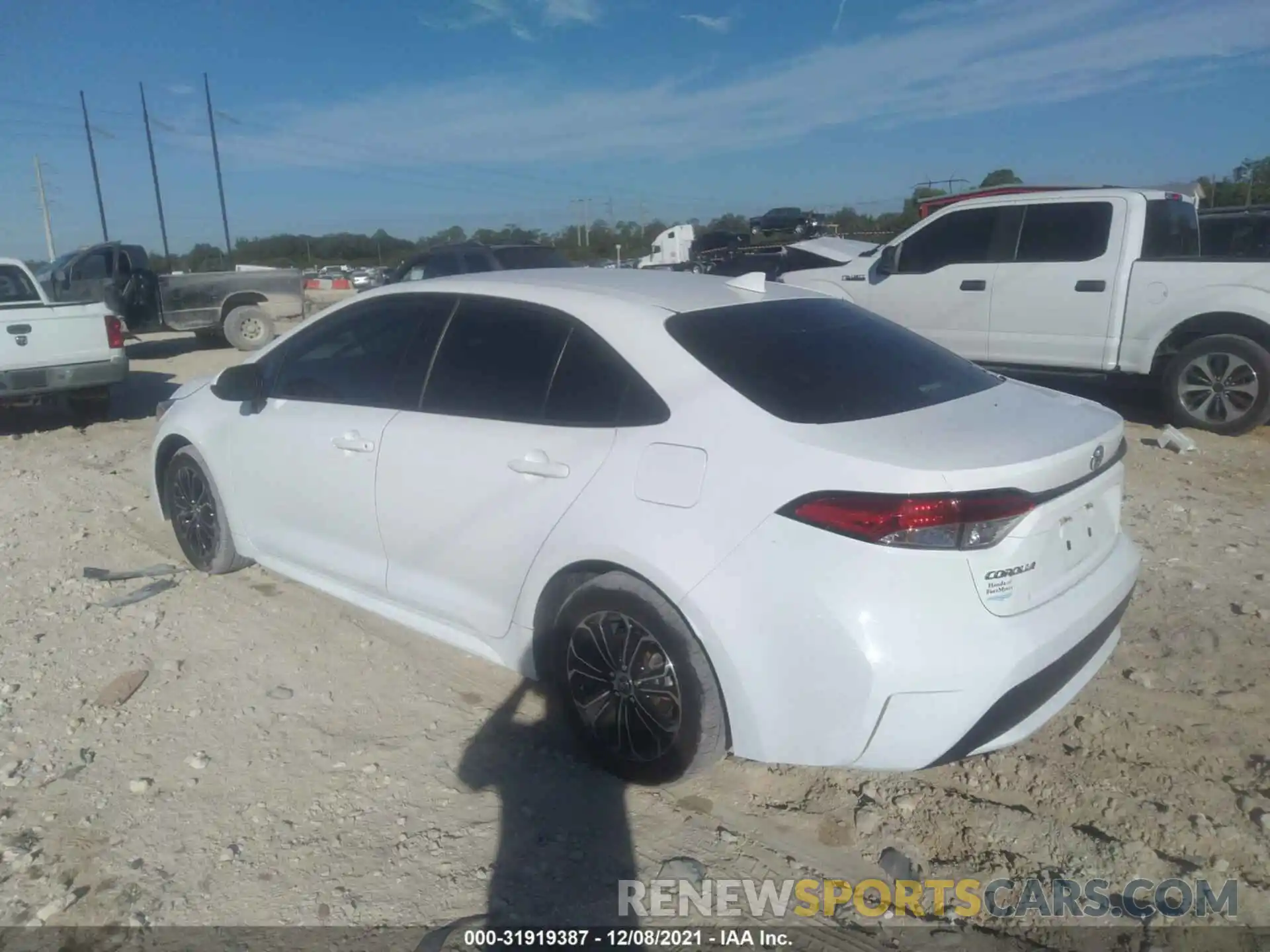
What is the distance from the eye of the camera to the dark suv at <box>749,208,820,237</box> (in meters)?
27.3

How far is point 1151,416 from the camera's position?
883 centimetres

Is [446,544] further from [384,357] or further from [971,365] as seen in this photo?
[971,365]

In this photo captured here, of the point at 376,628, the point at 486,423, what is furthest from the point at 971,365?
the point at 376,628

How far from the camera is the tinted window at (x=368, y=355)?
154 inches

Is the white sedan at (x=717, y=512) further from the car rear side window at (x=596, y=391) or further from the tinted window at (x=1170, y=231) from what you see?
the tinted window at (x=1170, y=231)

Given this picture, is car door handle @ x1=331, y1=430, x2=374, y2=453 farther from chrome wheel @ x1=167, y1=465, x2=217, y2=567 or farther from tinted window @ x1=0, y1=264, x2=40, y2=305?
tinted window @ x1=0, y1=264, x2=40, y2=305

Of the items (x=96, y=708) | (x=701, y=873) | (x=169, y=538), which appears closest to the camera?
(x=701, y=873)

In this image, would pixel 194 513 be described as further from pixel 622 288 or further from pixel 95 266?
pixel 95 266

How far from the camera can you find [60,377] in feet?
30.2

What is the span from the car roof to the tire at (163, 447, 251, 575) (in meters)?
1.56

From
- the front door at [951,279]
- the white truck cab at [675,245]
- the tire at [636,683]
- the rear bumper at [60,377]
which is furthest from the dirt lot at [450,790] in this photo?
the white truck cab at [675,245]

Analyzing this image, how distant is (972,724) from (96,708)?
330 centimetres

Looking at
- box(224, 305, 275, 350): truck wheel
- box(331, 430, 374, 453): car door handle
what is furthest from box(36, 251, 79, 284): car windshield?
box(331, 430, 374, 453): car door handle

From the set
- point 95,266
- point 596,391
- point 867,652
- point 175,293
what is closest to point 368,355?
point 596,391
